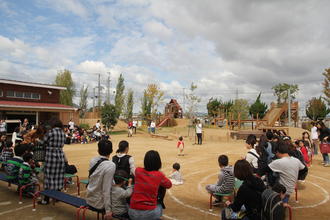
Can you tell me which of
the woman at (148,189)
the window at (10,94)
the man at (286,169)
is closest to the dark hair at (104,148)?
the woman at (148,189)

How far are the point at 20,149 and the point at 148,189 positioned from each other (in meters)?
3.74

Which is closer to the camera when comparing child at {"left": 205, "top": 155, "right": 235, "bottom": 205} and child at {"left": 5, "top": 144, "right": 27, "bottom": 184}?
child at {"left": 205, "top": 155, "right": 235, "bottom": 205}

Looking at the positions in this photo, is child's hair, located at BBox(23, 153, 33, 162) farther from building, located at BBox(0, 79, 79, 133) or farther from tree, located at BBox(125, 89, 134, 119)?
tree, located at BBox(125, 89, 134, 119)

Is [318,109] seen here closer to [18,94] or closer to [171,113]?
[171,113]

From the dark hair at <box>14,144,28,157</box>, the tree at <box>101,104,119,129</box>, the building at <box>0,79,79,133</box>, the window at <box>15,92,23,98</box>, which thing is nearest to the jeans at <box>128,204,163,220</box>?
the dark hair at <box>14,144,28,157</box>

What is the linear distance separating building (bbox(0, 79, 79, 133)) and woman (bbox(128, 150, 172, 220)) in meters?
21.0

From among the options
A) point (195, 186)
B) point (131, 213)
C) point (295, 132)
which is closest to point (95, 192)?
point (131, 213)

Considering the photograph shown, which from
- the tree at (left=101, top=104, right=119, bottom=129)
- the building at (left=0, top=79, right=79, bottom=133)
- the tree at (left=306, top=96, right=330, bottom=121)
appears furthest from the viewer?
the tree at (left=306, top=96, right=330, bottom=121)

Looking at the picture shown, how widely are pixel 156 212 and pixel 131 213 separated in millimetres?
342

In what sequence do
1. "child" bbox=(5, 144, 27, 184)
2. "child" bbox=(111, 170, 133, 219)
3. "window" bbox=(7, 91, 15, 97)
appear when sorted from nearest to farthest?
"child" bbox=(111, 170, 133, 219) → "child" bbox=(5, 144, 27, 184) → "window" bbox=(7, 91, 15, 97)

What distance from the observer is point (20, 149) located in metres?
5.25

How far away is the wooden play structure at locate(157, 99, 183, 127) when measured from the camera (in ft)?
125

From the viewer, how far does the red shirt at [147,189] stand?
3068mm

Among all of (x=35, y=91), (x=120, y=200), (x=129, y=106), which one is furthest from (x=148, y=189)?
(x=129, y=106)
